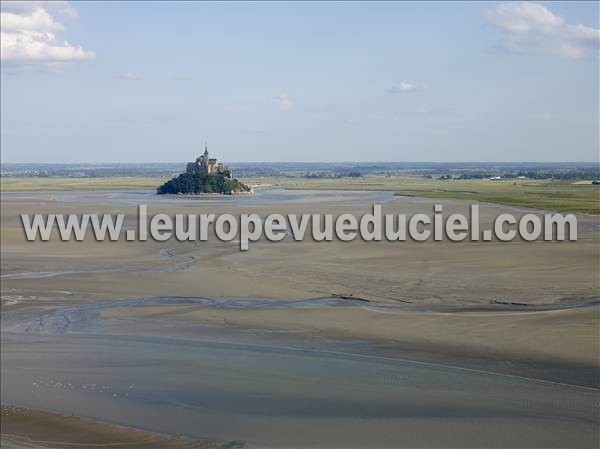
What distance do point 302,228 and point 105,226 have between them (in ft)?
27.9

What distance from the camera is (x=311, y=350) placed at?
37.4 ft

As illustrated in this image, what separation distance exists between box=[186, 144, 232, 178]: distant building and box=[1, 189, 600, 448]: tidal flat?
5066cm

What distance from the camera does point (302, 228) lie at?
30469mm

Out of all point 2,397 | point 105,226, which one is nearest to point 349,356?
point 2,397

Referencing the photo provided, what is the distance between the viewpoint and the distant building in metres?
71.6

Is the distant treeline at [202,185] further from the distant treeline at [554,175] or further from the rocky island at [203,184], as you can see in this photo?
the distant treeline at [554,175]

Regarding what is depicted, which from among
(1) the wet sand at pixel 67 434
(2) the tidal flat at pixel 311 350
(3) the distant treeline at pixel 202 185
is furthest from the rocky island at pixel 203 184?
(1) the wet sand at pixel 67 434

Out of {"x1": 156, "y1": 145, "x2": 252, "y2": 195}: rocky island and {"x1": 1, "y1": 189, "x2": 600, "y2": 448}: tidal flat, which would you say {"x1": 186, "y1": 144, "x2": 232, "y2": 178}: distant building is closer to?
{"x1": 156, "y1": 145, "x2": 252, "y2": 195}: rocky island

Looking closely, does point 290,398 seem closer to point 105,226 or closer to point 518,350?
point 518,350

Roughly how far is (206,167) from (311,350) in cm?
6147

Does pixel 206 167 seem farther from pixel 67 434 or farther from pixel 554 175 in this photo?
pixel 67 434

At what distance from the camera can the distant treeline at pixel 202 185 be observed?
65.8 m

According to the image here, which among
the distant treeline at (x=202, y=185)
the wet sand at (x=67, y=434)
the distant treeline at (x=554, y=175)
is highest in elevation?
the distant treeline at (x=554, y=175)

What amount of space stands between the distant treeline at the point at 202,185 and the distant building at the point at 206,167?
306cm
